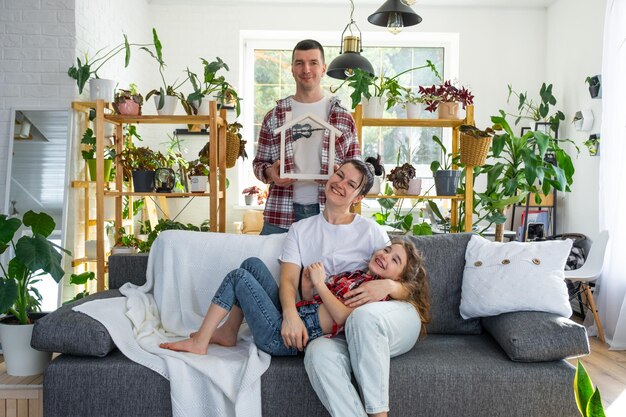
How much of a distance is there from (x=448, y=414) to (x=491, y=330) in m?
0.47

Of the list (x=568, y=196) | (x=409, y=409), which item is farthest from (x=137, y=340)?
(x=568, y=196)

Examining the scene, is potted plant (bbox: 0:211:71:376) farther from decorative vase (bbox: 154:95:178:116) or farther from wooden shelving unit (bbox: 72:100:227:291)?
decorative vase (bbox: 154:95:178:116)

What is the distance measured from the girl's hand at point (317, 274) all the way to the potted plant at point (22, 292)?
40.0 inches

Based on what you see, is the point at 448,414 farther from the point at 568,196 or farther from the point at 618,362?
the point at 568,196

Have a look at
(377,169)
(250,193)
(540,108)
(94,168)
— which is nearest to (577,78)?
(540,108)

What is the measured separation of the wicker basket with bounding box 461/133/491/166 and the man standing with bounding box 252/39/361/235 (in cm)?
70

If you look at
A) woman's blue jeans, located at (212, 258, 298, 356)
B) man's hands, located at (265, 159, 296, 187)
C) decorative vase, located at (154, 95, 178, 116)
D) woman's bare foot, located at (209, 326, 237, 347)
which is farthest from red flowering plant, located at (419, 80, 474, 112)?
woman's bare foot, located at (209, 326, 237, 347)

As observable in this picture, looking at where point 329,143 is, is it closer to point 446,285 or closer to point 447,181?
point 446,285

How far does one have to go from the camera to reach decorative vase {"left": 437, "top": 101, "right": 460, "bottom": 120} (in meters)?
3.53

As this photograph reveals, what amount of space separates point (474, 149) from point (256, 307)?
1.68 metres

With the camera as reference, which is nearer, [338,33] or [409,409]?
[409,409]

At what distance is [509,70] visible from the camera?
6262 millimetres

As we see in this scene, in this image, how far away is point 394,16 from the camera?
3.92 m

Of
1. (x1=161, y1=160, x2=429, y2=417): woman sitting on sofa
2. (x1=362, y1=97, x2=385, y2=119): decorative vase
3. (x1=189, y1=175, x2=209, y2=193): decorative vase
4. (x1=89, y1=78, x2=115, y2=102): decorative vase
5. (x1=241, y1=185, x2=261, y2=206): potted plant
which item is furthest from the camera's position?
(x1=241, y1=185, x2=261, y2=206): potted plant
